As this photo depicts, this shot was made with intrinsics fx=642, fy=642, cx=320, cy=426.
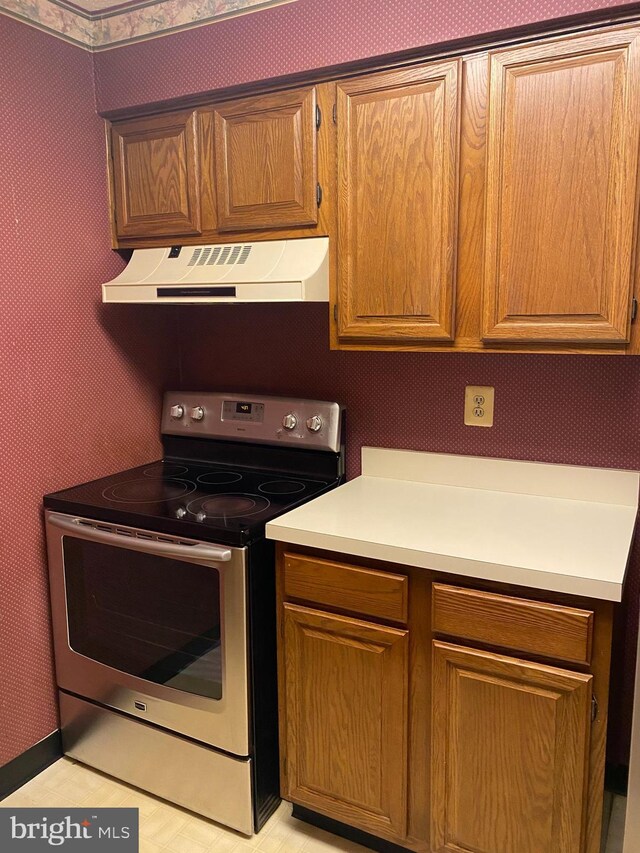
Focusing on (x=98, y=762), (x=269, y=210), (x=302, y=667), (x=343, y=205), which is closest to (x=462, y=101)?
(x=343, y=205)

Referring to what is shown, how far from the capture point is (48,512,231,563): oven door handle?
5.37ft

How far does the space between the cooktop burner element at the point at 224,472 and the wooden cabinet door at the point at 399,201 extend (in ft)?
1.53

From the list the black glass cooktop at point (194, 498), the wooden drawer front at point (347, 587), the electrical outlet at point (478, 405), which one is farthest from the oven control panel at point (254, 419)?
the wooden drawer front at point (347, 587)

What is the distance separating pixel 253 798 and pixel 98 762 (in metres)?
0.58

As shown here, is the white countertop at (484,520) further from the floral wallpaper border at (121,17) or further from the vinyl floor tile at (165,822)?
the floral wallpaper border at (121,17)

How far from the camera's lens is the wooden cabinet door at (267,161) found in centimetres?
177

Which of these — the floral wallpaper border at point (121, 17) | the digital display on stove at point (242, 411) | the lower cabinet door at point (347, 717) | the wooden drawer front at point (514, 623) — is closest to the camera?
the wooden drawer front at point (514, 623)

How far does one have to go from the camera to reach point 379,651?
154 cm

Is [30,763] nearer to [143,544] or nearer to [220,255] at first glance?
[143,544]

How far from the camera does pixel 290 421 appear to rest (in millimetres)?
2131

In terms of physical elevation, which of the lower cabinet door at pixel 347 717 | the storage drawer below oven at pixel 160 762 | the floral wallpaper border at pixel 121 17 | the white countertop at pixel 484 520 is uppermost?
the floral wallpaper border at pixel 121 17

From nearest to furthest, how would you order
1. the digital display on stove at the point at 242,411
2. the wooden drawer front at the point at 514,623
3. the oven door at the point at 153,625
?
the wooden drawer front at the point at 514,623 < the oven door at the point at 153,625 < the digital display on stove at the point at 242,411

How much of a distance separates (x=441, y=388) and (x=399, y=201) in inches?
23.3

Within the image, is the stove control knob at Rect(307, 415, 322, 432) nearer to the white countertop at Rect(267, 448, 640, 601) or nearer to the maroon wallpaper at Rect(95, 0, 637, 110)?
the white countertop at Rect(267, 448, 640, 601)
